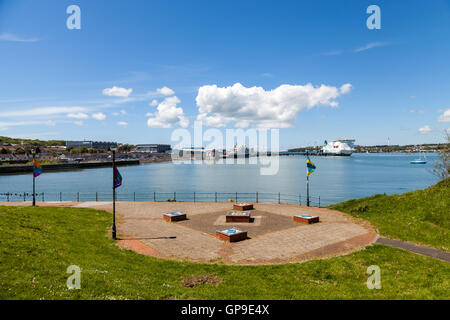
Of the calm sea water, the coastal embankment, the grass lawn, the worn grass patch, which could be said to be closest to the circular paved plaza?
the grass lawn

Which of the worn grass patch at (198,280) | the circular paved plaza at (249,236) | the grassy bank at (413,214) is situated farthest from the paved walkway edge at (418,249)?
the worn grass patch at (198,280)

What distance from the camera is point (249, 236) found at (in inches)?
608

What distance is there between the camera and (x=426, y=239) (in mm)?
13719

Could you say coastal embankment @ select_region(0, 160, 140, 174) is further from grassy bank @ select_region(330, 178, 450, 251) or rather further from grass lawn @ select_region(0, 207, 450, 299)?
grassy bank @ select_region(330, 178, 450, 251)

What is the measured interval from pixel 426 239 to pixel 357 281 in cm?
744

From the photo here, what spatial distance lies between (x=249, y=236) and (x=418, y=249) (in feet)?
27.7

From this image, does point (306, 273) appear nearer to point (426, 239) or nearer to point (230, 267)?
point (230, 267)

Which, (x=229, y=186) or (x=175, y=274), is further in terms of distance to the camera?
(x=229, y=186)

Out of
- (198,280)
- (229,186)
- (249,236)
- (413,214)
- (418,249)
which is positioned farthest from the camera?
(229,186)

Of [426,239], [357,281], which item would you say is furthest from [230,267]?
[426,239]

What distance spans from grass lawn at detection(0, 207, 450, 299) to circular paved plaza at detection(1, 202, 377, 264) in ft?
3.69

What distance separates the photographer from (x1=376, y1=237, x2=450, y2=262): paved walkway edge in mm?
11539

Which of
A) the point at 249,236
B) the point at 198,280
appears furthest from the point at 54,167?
the point at 198,280

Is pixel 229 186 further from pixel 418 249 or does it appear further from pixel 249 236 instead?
pixel 418 249
